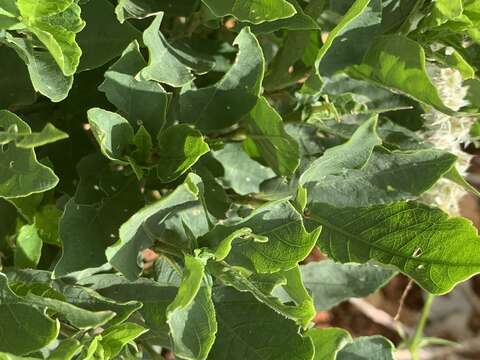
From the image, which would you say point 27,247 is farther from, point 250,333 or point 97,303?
point 250,333

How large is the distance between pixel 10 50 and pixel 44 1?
0.17 metres

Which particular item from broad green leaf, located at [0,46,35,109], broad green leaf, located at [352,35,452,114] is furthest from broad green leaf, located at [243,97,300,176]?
broad green leaf, located at [0,46,35,109]

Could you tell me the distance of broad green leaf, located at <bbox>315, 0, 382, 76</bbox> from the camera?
671 millimetres

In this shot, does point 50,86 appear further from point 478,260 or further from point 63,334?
point 478,260

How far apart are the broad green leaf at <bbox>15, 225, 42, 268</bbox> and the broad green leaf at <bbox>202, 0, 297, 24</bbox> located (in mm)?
263

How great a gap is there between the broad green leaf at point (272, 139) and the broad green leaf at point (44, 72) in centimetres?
17

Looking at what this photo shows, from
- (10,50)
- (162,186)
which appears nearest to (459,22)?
(162,186)

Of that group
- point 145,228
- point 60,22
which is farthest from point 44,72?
point 145,228

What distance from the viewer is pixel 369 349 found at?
2.57ft

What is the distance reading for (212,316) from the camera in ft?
1.97

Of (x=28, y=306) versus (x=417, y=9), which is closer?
(x=28, y=306)

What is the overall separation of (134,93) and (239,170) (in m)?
0.19

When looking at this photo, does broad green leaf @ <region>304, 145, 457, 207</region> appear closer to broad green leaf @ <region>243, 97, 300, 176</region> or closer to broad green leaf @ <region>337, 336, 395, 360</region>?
broad green leaf @ <region>243, 97, 300, 176</region>

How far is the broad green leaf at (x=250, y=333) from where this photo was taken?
25.3 inches
